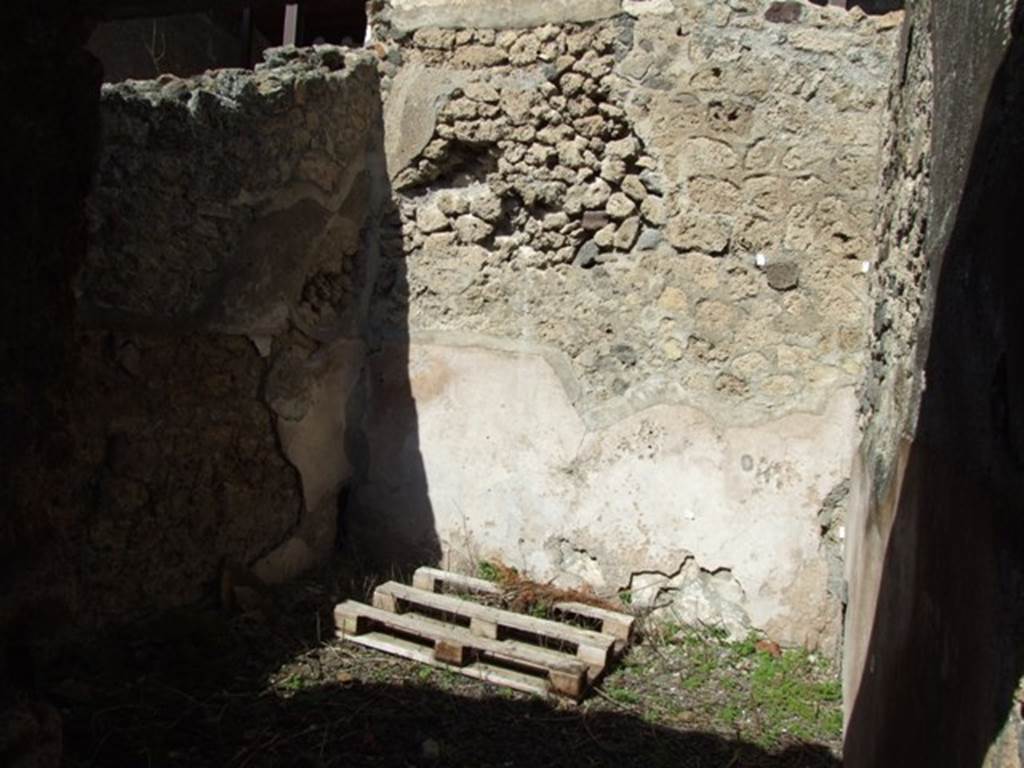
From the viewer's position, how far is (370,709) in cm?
286

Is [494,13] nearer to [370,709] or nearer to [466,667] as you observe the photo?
[466,667]

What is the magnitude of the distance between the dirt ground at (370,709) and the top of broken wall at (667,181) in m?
1.03

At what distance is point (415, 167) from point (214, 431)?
1.39 m

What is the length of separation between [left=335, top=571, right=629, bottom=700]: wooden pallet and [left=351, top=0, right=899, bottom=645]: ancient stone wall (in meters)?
0.39

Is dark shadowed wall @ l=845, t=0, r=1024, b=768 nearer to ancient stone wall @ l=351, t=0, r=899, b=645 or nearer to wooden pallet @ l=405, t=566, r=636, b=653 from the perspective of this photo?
ancient stone wall @ l=351, t=0, r=899, b=645

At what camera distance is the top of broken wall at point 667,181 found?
334 cm

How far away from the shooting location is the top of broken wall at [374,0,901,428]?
132 inches

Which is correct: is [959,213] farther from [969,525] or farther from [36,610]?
[36,610]

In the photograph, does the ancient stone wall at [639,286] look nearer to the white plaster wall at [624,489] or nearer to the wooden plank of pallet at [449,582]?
the white plaster wall at [624,489]

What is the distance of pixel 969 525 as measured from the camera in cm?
123

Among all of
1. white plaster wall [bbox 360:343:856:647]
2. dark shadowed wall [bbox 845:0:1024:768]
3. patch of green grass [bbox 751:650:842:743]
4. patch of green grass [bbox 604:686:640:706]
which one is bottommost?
patch of green grass [bbox 604:686:640:706]

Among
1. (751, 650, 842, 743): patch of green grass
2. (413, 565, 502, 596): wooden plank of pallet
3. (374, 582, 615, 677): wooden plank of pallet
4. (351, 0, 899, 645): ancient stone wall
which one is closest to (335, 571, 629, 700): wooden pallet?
(374, 582, 615, 677): wooden plank of pallet

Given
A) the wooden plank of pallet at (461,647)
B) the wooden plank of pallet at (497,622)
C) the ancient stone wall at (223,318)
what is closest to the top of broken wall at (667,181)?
the ancient stone wall at (223,318)

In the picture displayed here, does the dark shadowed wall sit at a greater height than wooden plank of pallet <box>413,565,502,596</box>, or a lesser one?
greater
